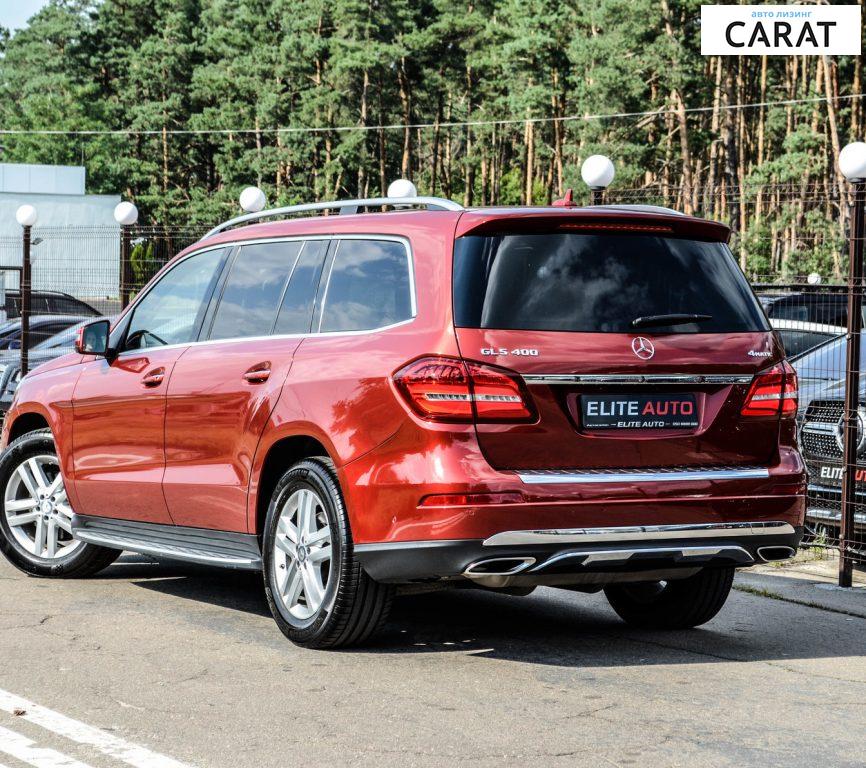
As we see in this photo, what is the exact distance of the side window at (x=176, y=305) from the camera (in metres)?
7.68

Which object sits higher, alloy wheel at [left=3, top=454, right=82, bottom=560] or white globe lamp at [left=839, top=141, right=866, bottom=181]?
white globe lamp at [left=839, top=141, right=866, bottom=181]

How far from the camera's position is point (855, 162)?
8523 mm

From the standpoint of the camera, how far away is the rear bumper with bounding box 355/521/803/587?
19.3ft

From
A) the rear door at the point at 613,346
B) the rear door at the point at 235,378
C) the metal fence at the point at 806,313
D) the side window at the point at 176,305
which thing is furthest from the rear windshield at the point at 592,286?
the metal fence at the point at 806,313

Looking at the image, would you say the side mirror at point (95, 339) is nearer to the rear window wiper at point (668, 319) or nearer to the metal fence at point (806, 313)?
the rear window wiper at point (668, 319)

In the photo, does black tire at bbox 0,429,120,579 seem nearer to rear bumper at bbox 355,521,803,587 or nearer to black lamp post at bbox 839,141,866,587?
rear bumper at bbox 355,521,803,587

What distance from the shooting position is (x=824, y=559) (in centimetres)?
1007

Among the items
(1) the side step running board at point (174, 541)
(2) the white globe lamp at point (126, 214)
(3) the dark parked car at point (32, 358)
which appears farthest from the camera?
(3) the dark parked car at point (32, 358)

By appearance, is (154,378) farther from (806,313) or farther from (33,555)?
(806,313)

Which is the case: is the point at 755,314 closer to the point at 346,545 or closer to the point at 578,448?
the point at 578,448

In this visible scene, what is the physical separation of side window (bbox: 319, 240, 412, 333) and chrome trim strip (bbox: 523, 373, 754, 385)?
25.4 inches

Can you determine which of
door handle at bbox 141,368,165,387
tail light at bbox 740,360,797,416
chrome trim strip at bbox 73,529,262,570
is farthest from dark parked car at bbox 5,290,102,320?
tail light at bbox 740,360,797,416

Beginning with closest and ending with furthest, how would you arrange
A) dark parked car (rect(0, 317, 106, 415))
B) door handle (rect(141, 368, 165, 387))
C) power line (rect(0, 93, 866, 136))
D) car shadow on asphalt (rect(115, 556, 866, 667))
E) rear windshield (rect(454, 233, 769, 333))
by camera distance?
rear windshield (rect(454, 233, 769, 333)), car shadow on asphalt (rect(115, 556, 866, 667)), door handle (rect(141, 368, 165, 387)), dark parked car (rect(0, 317, 106, 415)), power line (rect(0, 93, 866, 136))

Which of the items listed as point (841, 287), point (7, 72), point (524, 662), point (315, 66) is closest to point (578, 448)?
point (524, 662)
